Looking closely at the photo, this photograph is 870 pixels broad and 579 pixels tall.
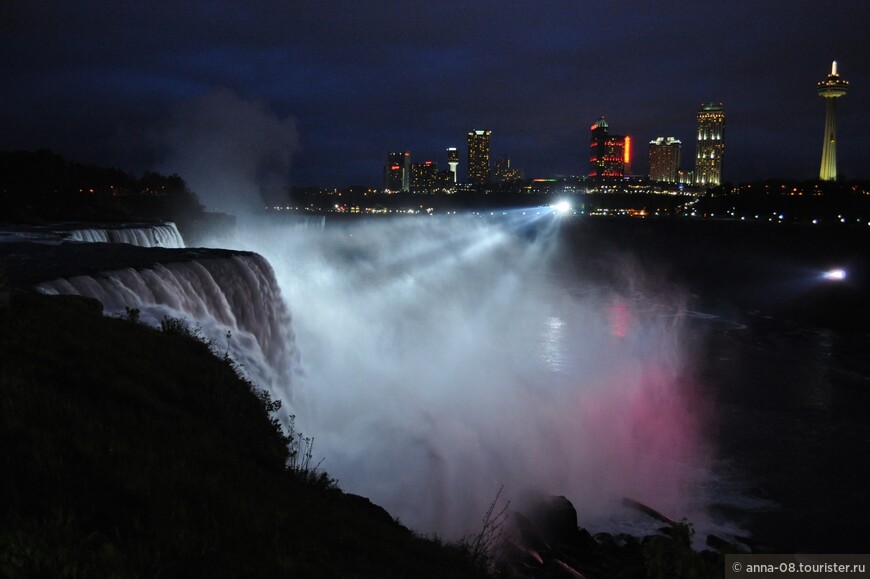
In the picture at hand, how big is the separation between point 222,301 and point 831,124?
172577 millimetres

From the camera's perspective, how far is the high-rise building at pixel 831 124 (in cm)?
14575

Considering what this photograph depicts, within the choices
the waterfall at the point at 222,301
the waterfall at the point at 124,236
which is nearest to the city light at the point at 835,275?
the waterfall at the point at 222,301

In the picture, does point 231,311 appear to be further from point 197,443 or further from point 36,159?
point 36,159

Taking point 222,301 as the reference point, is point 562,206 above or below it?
above

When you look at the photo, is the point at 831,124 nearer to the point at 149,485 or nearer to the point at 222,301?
the point at 222,301

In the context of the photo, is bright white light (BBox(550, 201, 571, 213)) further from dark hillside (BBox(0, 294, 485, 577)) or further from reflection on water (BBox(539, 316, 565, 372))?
dark hillside (BBox(0, 294, 485, 577))

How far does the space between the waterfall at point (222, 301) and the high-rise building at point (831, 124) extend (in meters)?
165

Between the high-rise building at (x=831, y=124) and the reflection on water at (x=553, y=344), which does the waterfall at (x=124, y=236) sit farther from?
the high-rise building at (x=831, y=124)

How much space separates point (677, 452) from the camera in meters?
16.3

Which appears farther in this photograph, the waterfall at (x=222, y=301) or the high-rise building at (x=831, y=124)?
the high-rise building at (x=831, y=124)

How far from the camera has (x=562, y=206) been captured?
14938 centimetres

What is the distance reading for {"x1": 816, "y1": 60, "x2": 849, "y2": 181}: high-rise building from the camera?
478 feet

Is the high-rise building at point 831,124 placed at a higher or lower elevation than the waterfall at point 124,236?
higher

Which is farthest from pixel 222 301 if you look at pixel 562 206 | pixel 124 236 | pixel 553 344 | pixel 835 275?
pixel 562 206
